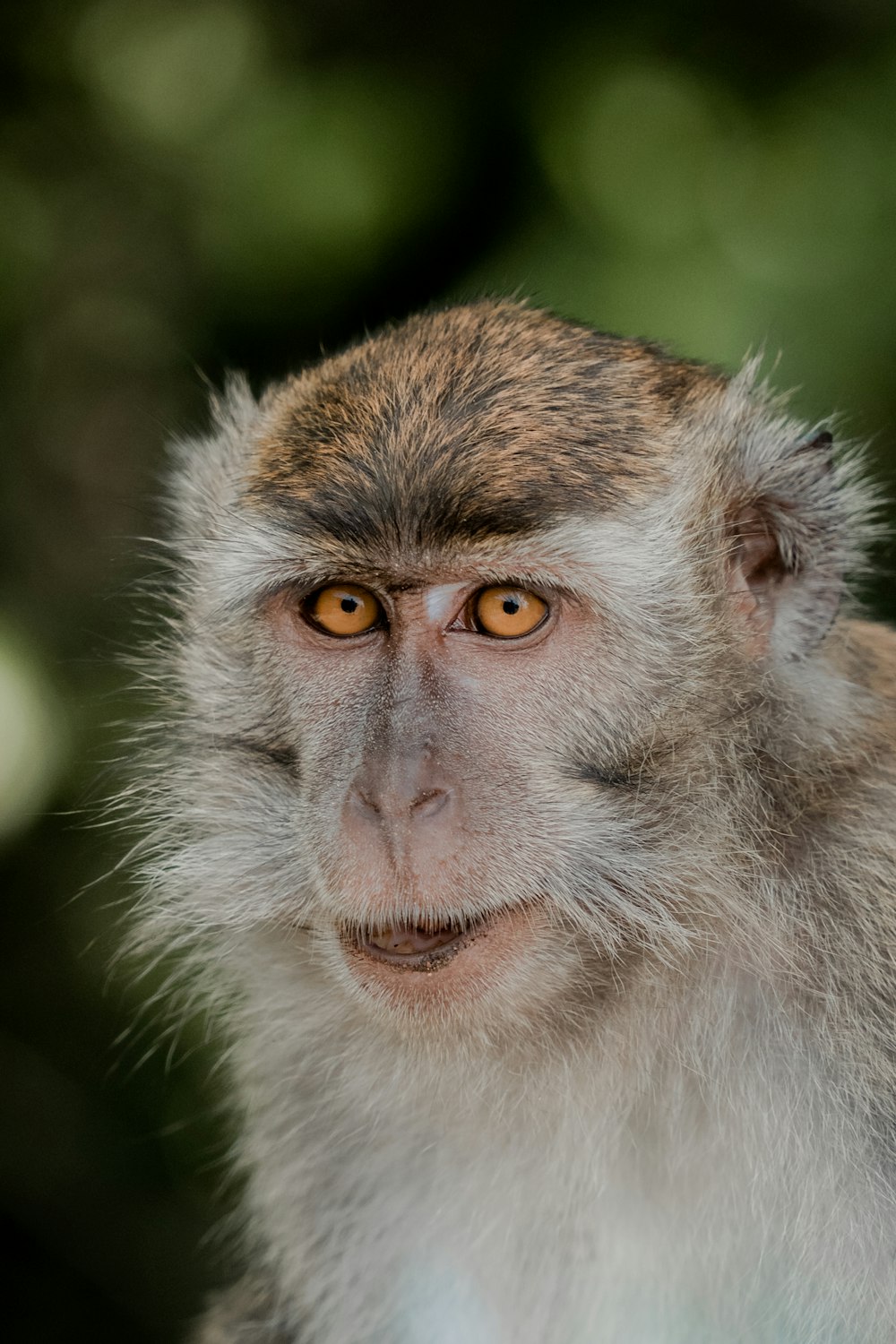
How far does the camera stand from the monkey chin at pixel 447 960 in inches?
99.8

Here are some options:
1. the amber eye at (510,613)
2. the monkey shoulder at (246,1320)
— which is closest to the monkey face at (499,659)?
the amber eye at (510,613)

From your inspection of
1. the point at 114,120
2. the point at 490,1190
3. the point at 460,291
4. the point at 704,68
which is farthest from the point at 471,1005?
the point at 114,120

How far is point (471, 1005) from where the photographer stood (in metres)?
2.55

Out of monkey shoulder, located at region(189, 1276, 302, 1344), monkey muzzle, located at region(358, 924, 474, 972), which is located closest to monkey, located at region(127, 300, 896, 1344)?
monkey muzzle, located at region(358, 924, 474, 972)

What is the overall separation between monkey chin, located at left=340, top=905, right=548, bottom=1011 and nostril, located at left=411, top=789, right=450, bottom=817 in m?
0.23

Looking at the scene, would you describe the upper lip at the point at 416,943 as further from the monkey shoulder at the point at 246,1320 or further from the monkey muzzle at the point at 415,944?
the monkey shoulder at the point at 246,1320

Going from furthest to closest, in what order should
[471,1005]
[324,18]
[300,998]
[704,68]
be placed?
[324,18]
[704,68]
[300,998]
[471,1005]

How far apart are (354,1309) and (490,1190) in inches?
22.9

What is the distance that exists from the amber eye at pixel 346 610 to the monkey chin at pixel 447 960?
2.15ft

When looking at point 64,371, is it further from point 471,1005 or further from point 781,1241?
point 781,1241

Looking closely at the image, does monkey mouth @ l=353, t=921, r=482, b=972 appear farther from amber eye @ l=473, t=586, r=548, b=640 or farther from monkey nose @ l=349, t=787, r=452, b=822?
amber eye @ l=473, t=586, r=548, b=640

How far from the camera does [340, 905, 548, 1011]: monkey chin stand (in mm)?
2535

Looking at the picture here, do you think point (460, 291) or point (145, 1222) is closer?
point (460, 291)

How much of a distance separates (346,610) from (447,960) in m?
0.77
